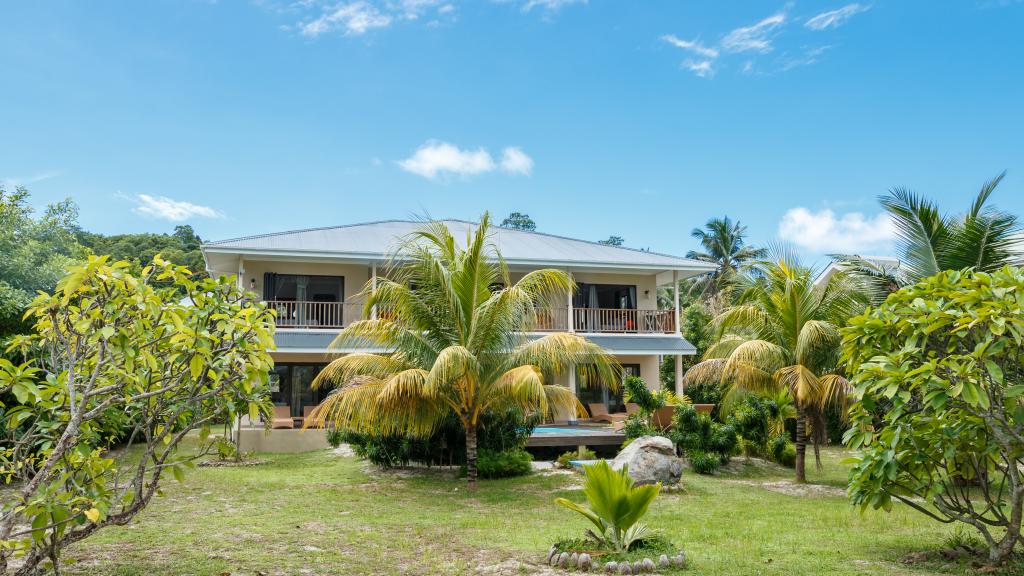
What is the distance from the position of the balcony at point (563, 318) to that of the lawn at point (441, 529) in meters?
7.01

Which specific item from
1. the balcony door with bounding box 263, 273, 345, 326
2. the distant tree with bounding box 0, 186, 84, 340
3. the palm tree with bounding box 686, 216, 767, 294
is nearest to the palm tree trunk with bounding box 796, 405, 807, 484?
the balcony door with bounding box 263, 273, 345, 326

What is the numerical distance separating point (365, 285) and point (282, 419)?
4.00 meters

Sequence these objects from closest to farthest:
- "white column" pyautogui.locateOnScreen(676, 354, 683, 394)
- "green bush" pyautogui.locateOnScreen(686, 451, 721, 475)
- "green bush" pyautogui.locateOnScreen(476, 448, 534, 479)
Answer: "green bush" pyautogui.locateOnScreen(476, 448, 534, 479)
"green bush" pyautogui.locateOnScreen(686, 451, 721, 475)
"white column" pyautogui.locateOnScreen(676, 354, 683, 394)

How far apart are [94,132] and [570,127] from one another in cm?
2012

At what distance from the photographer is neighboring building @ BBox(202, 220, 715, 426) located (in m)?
19.1

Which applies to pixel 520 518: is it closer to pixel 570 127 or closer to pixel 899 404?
pixel 899 404

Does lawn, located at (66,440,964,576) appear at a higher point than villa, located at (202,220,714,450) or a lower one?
lower

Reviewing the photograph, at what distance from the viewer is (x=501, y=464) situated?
1330 centimetres

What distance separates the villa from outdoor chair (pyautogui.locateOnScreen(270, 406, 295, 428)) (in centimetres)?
5

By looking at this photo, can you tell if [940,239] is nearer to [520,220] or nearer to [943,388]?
[943,388]

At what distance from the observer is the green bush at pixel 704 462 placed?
14.0 meters

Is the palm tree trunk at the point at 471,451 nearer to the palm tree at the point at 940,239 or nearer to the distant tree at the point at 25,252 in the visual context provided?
the palm tree at the point at 940,239

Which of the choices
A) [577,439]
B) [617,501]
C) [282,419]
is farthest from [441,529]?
[282,419]

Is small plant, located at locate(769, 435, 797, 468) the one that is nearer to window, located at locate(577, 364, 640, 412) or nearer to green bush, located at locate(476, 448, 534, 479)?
green bush, located at locate(476, 448, 534, 479)
